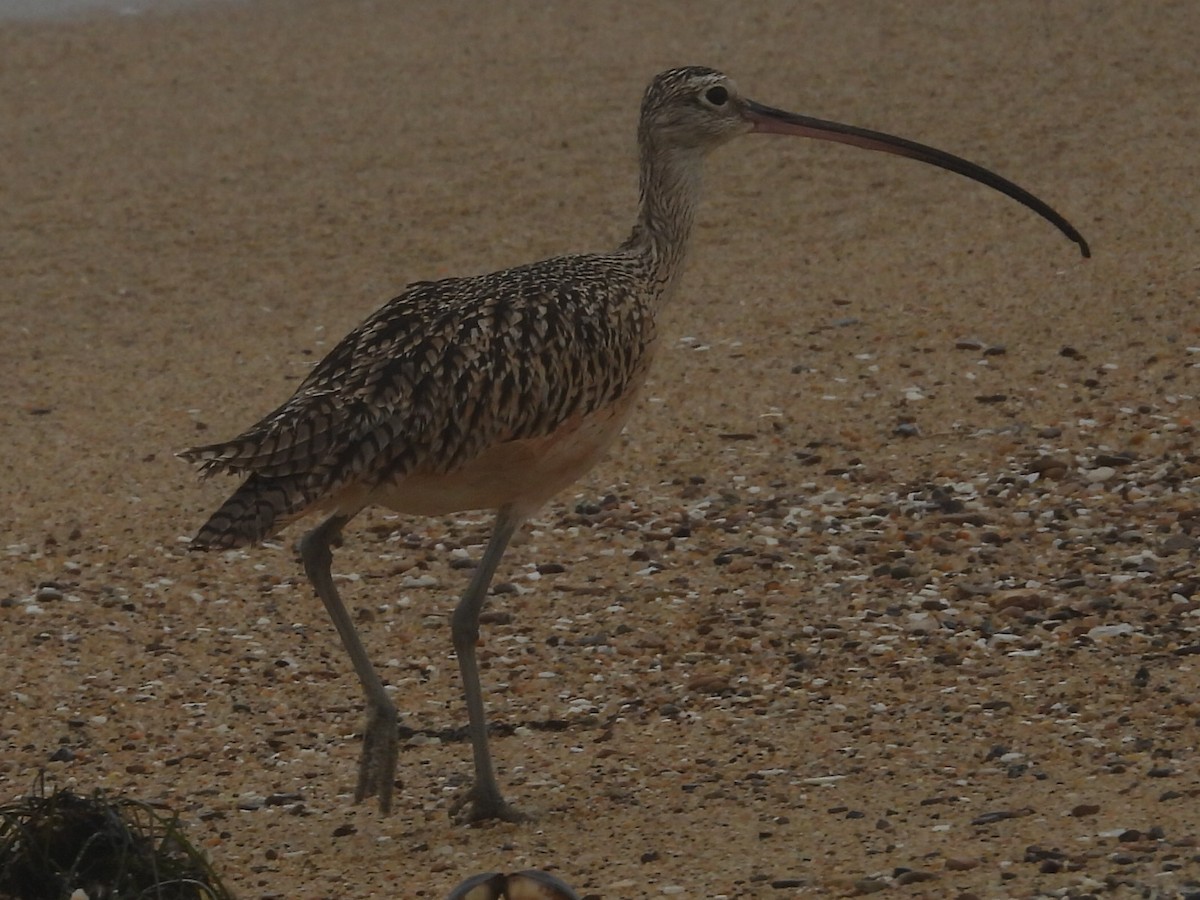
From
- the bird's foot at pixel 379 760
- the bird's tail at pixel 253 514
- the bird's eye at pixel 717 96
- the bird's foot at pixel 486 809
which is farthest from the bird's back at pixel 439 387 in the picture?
the bird's eye at pixel 717 96

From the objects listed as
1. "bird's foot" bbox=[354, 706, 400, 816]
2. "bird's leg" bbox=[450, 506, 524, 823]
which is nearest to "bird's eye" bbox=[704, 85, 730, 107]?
"bird's leg" bbox=[450, 506, 524, 823]

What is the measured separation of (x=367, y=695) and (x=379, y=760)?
0.22 metres

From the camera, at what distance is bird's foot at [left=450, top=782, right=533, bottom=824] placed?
245 inches

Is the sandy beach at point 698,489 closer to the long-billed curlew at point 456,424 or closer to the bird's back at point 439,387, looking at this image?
the long-billed curlew at point 456,424

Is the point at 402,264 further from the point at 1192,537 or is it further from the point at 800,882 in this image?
the point at 800,882

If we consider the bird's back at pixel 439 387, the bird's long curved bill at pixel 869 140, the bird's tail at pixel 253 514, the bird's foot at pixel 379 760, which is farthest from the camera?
the bird's long curved bill at pixel 869 140

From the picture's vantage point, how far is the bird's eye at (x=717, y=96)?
25.3ft

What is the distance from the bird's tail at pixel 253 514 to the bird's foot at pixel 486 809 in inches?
38.1

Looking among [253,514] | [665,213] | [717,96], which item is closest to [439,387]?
[253,514]

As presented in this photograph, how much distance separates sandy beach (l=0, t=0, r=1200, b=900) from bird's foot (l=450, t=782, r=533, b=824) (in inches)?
2.7

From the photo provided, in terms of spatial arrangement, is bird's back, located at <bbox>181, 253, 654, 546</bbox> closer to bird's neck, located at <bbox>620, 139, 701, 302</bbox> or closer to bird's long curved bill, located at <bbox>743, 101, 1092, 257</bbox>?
bird's neck, located at <bbox>620, 139, 701, 302</bbox>

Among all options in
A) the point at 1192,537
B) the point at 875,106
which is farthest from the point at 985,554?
the point at 875,106

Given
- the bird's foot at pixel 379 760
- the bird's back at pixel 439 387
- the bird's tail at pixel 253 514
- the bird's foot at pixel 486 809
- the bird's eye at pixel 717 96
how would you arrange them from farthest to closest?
the bird's eye at pixel 717 96
the bird's foot at pixel 379 760
the bird's foot at pixel 486 809
the bird's back at pixel 439 387
the bird's tail at pixel 253 514

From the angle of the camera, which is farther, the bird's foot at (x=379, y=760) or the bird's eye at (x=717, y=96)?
the bird's eye at (x=717, y=96)
